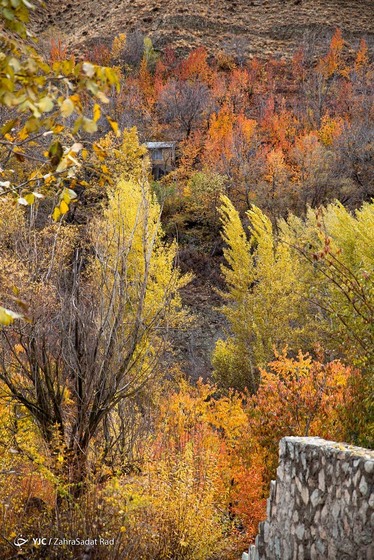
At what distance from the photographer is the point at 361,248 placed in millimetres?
21656

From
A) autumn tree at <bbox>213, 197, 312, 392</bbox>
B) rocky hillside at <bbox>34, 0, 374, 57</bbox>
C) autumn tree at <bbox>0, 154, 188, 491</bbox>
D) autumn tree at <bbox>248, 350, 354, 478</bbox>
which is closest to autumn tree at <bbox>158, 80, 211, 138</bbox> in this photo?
rocky hillside at <bbox>34, 0, 374, 57</bbox>

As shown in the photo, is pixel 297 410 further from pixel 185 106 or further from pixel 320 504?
pixel 185 106

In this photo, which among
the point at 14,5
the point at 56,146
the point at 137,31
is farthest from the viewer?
the point at 137,31

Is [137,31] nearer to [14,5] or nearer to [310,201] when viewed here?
[310,201]

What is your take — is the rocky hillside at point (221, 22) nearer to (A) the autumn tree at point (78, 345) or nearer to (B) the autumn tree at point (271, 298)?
(B) the autumn tree at point (271, 298)

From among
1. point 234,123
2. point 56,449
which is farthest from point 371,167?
point 56,449

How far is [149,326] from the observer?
7699 millimetres

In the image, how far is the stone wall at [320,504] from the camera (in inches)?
183

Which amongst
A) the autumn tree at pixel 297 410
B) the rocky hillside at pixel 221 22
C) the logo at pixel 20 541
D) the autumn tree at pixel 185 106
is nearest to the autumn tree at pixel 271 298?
the autumn tree at pixel 297 410

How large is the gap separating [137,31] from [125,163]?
139 ft

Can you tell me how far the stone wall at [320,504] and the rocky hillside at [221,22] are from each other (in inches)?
2755

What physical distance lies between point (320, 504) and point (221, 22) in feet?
256

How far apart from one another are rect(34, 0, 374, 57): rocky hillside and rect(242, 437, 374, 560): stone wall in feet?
230

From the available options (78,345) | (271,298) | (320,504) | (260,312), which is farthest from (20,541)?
(271,298)
